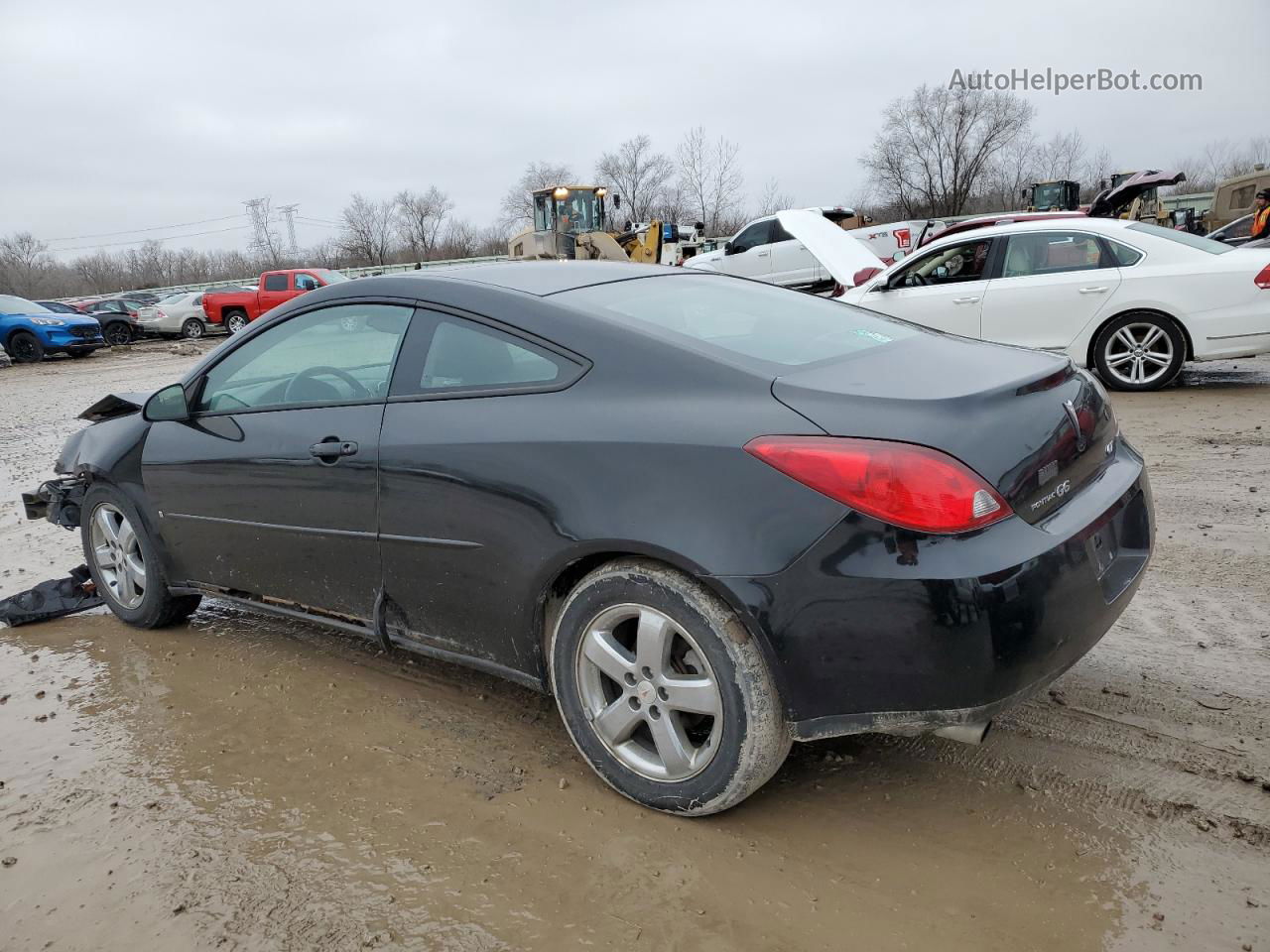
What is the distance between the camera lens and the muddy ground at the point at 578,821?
2121 millimetres

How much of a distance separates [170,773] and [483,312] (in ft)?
5.76

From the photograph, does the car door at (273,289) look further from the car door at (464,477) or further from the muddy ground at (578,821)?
the car door at (464,477)

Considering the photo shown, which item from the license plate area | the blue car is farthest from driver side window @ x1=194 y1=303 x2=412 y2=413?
the blue car

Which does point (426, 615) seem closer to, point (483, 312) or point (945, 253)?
point (483, 312)

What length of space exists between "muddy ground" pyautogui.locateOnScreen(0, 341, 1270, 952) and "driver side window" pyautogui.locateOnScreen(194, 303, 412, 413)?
1.08 metres

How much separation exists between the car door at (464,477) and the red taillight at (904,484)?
767 millimetres

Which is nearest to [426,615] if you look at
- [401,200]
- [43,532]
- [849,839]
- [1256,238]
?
[849,839]

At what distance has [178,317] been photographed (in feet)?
88.0

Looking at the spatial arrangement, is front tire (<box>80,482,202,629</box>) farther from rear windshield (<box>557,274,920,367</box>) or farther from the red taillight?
the red taillight

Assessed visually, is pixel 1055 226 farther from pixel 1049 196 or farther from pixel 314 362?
pixel 1049 196

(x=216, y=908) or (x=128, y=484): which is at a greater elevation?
(x=128, y=484)

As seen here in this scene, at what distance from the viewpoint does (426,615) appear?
2.94 meters

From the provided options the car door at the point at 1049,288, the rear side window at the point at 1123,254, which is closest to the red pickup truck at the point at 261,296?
the car door at the point at 1049,288

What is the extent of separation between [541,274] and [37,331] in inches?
874
